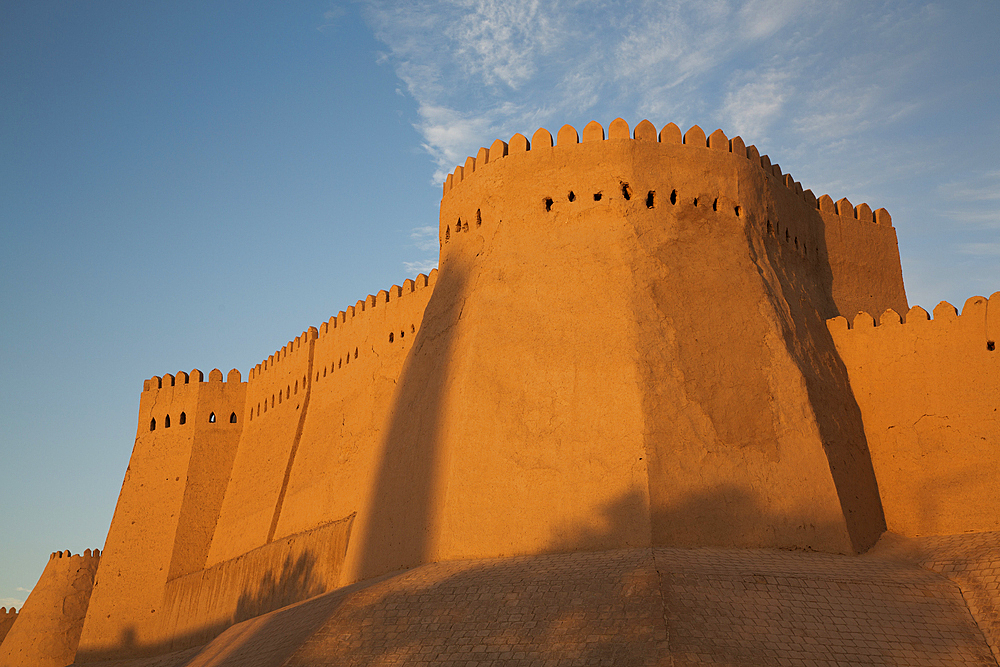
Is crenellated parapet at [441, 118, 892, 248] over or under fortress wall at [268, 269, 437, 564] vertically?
over

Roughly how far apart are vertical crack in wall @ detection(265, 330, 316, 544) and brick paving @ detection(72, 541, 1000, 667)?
31.0 feet

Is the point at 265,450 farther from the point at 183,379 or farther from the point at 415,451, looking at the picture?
the point at 415,451

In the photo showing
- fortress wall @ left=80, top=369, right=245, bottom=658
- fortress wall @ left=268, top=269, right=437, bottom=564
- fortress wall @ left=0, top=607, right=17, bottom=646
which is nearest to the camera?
fortress wall @ left=268, top=269, right=437, bottom=564

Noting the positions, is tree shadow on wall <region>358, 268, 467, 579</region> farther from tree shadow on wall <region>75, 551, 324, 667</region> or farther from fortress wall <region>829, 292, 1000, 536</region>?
fortress wall <region>829, 292, 1000, 536</region>

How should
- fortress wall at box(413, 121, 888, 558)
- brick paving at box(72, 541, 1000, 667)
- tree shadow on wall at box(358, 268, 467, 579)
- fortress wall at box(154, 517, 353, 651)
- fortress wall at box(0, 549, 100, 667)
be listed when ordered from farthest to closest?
fortress wall at box(0, 549, 100, 667) < fortress wall at box(154, 517, 353, 651) < tree shadow on wall at box(358, 268, 467, 579) < fortress wall at box(413, 121, 888, 558) < brick paving at box(72, 541, 1000, 667)

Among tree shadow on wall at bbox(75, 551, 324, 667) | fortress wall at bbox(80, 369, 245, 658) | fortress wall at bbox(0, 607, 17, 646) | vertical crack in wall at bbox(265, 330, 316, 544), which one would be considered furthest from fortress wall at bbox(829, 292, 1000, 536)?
fortress wall at bbox(0, 607, 17, 646)

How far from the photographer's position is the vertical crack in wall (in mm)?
21219

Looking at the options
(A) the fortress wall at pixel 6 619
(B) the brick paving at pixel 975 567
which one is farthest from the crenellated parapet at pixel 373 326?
(A) the fortress wall at pixel 6 619

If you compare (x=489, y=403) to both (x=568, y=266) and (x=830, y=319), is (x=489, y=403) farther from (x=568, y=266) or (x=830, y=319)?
(x=830, y=319)

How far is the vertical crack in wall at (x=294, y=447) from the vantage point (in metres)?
21.2

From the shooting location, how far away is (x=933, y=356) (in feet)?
44.2

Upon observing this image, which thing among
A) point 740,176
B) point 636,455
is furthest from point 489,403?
point 740,176

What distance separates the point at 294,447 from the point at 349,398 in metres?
2.47

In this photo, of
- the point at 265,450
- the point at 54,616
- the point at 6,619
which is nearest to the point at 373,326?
the point at 265,450
